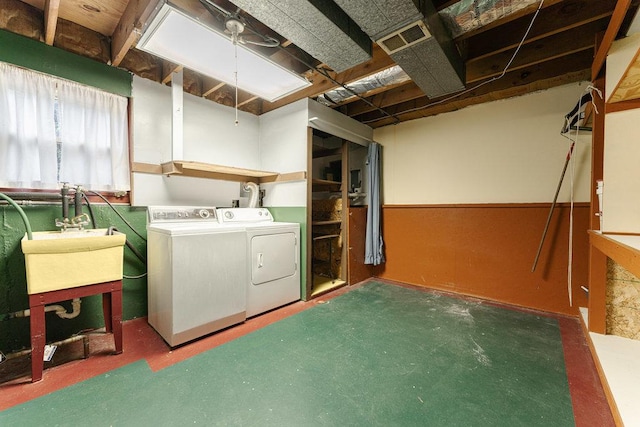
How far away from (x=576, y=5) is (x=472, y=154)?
1.59 m

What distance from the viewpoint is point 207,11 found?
5.58 ft

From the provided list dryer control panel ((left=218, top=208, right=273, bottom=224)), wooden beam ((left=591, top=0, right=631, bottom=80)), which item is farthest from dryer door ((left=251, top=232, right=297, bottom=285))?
wooden beam ((left=591, top=0, right=631, bottom=80))

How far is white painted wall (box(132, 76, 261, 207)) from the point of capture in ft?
8.36

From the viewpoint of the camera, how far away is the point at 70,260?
5.46 feet

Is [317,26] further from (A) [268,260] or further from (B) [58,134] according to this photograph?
(B) [58,134]

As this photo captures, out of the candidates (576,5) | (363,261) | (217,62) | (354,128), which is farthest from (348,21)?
(363,261)

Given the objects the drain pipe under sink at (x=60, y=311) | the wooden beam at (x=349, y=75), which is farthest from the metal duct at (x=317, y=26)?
the drain pipe under sink at (x=60, y=311)

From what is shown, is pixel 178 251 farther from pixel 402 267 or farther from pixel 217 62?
pixel 402 267

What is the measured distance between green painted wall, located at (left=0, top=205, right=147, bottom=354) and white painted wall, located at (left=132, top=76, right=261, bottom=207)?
308 mm

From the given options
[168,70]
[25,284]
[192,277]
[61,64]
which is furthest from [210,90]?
[25,284]

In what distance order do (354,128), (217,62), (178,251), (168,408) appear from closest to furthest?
1. (168,408)
2. (178,251)
3. (217,62)
4. (354,128)

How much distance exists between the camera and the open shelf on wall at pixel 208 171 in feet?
8.09

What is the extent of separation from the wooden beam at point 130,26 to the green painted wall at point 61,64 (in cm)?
14

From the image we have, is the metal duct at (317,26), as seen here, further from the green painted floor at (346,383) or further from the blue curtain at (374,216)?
the green painted floor at (346,383)
